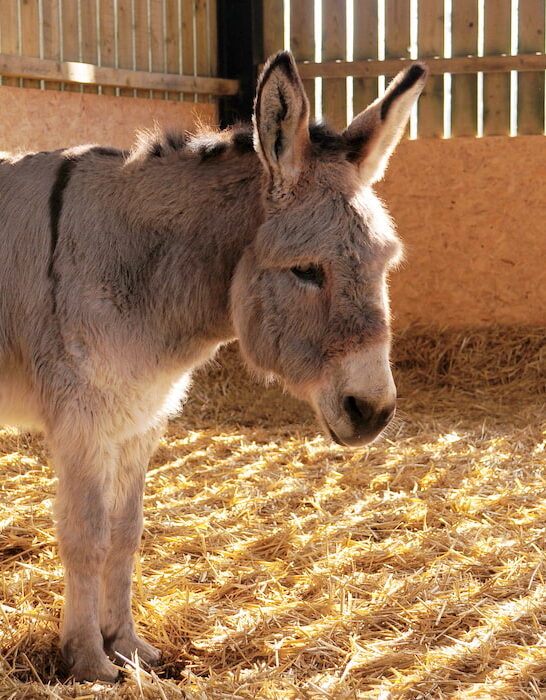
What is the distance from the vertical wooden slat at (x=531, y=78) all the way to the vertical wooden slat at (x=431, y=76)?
0.64m

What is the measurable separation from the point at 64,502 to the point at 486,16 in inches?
234

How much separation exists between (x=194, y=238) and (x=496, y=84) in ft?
17.1

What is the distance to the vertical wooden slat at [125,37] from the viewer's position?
6965mm

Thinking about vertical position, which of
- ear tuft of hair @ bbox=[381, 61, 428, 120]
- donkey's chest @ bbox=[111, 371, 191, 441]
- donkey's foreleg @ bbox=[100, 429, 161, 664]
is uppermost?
ear tuft of hair @ bbox=[381, 61, 428, 120]

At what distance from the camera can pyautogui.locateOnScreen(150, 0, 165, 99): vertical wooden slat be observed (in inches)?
285

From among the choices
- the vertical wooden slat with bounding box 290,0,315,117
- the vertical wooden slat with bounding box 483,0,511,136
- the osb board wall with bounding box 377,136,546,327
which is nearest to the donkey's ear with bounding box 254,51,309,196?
the osb board wall with bounding box 377,136,546,327

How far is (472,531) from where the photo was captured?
4.14 m

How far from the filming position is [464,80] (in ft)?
24.3

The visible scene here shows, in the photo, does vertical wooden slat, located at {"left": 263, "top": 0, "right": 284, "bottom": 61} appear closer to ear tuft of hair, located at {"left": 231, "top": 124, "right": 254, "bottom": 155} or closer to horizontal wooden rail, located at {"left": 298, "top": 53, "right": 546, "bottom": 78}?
horizontal wooden rail, located at {"left": 298, "top": 53, "right": 546, "bottom": 78}

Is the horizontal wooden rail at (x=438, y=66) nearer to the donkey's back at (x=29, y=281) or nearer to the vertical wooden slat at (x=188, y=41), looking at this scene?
the vertical wooden slat at (x=188, y=41)

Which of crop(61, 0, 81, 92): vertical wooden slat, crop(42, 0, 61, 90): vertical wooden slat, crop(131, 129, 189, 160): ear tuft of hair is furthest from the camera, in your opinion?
crop(61, 0, 81, 92): vertical wooden slat

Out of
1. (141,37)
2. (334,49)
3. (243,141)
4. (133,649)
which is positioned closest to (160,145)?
(243,141)

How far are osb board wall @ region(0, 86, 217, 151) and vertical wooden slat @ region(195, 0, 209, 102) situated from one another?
0.53 m

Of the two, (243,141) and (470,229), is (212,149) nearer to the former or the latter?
(243,141)
